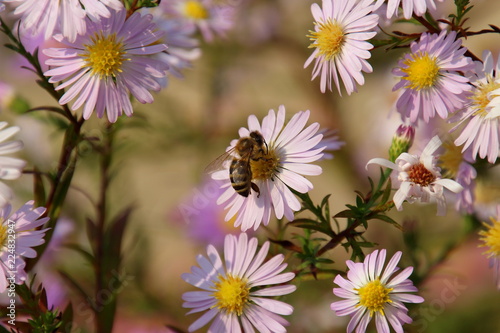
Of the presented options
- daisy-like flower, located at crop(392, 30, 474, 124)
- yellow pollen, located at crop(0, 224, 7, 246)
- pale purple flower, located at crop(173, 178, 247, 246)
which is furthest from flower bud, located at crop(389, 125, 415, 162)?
pale purple flower, located at crop(173, 178, 247, 246)

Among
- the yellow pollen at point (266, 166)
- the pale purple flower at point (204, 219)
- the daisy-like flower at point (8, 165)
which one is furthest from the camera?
the pale purple flower at point (204, 219)

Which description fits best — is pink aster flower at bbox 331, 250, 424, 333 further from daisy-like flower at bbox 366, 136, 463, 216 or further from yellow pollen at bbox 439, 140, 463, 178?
yellow pollen at bbox 439, 140, 463, 178

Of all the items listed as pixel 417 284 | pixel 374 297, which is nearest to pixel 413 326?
pixel 417 284

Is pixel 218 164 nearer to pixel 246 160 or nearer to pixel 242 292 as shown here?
pixel 246 160

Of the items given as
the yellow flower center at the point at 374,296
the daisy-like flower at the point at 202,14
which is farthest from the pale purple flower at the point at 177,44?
the yellow flower center at the point at 374,296

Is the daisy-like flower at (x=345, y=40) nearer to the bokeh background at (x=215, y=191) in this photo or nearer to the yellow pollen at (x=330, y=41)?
the yellow pollen at (x=330, y=41)

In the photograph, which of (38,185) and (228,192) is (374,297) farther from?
(38,185)

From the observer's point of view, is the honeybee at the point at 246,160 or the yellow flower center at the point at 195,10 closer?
the honeybee at the point at 246,160
